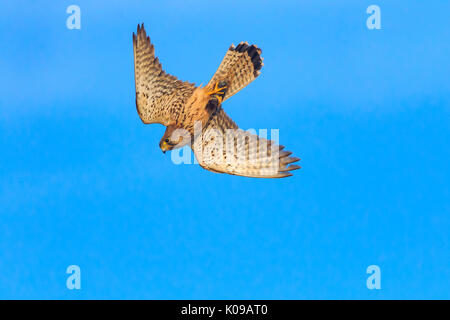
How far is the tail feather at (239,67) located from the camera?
8547mm

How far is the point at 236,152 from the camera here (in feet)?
26.7

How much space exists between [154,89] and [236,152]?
1647mm

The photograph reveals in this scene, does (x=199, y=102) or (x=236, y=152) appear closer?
(x=236, y=152)

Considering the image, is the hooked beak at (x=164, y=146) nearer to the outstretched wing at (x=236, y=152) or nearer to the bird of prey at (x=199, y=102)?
the bird of prey at (x=199, y=102)

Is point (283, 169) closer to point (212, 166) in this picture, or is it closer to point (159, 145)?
point (212, 166)

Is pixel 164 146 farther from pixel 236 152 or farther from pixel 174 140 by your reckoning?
pixel 236 152

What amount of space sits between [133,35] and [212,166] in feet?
7.40

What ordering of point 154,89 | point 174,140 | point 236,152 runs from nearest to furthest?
point 236,152 → point 174,140 → point 154,89

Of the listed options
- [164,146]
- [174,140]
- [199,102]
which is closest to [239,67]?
[199,102]

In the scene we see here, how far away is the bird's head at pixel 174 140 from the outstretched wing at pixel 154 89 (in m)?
0.25

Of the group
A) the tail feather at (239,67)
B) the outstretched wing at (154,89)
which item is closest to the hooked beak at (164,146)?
the outstretched wing at (154,89)

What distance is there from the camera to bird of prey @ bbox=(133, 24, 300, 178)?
8297 mm

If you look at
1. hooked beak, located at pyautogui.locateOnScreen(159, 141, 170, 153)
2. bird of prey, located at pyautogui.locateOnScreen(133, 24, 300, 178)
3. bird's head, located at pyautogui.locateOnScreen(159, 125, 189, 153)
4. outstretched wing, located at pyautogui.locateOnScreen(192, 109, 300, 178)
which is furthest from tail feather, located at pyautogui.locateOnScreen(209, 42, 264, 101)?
hooked beak, located at pyautogui.locateOnScreen(159, 141, 170, 153)
